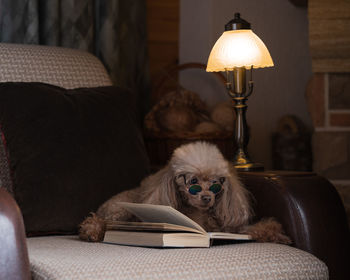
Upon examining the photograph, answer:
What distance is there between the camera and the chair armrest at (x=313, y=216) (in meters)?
1.20

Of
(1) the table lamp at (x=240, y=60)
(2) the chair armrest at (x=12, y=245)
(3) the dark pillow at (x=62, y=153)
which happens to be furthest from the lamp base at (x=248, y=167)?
(2) the chair armrest at (x=12, y=245)

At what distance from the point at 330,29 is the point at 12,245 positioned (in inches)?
68.0

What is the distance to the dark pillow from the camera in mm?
1339

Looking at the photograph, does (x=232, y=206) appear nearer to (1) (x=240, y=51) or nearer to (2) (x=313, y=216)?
(2) (x=313, y=216)

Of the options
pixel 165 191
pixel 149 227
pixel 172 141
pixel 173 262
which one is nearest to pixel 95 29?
pixel 172 141

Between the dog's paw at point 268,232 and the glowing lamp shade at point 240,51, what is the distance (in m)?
0.53

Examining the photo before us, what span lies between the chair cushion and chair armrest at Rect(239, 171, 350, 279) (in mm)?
90

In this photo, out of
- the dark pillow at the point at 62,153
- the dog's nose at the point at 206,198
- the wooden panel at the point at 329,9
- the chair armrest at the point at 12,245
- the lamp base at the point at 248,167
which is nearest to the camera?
the chair armrest at the point at 12,245

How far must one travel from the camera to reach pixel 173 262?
0.97 m

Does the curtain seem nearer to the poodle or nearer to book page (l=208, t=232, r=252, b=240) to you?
the poodle

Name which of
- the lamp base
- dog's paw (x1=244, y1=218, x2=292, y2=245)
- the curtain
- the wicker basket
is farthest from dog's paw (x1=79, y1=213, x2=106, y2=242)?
the curtain

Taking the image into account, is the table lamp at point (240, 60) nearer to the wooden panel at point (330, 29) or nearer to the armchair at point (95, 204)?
the armchair at point (95, 204)

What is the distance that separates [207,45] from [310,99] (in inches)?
20.3

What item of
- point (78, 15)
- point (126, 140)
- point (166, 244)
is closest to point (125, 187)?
point (126, 140)
